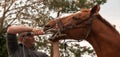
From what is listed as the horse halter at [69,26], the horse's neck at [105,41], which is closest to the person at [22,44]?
the horse halter at [69,26]

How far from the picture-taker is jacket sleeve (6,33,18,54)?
18.2 feet

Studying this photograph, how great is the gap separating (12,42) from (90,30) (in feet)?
4.40

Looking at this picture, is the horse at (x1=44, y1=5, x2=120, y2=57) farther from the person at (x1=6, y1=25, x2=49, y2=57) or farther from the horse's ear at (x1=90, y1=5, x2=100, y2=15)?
the person at (x1=6, y1=25, x2=49, y2=57)

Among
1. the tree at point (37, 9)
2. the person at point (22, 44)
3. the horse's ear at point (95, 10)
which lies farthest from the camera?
the tree at point (37, 9)

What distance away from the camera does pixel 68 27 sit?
632cm

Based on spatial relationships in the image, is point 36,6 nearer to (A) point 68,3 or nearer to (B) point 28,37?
(A) point 68,3

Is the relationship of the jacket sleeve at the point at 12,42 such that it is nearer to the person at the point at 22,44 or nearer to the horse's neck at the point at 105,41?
the person at the point at 22,44

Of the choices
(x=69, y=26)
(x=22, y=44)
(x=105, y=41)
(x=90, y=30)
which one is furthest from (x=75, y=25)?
(x=22, y=44)

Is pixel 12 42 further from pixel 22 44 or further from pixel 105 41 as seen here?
pixel 105 41

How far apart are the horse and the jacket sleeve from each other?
79cm

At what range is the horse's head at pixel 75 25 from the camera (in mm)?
6250

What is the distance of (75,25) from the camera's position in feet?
20.8

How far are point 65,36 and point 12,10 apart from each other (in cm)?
1818

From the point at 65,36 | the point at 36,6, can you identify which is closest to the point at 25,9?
the point at 36,6
